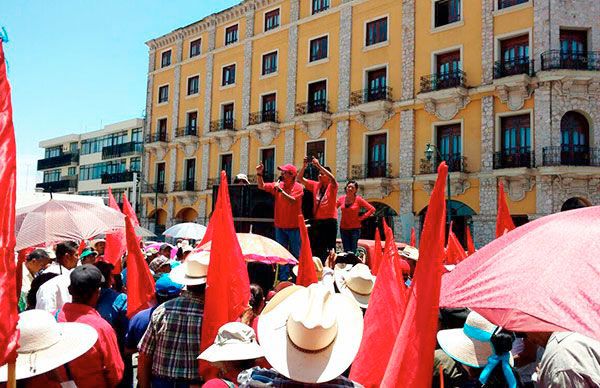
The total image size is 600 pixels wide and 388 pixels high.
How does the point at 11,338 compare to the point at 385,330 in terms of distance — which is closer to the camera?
the point at 11,338

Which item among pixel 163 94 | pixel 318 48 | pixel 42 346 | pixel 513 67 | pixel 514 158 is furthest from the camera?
pixel 163 94

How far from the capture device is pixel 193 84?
3284 centimetres

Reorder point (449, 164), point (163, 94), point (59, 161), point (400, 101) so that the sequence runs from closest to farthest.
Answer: point (449, 164) → point (400, 101) → point (163, 94) → point (59, 161)

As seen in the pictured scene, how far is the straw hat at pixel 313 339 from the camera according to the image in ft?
6.75

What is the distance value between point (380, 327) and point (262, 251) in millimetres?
2418

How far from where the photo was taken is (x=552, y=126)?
19.1 m

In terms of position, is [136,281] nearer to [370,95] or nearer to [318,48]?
[370,95]

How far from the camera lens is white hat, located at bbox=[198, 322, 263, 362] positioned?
263cm

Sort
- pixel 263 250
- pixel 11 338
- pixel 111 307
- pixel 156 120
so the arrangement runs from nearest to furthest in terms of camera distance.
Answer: pixel 11 338, pixel 111 307, pixel 263 250, pixel 156 120

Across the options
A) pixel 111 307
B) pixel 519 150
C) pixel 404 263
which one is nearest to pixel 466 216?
pixel 519 150

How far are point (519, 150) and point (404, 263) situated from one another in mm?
16025

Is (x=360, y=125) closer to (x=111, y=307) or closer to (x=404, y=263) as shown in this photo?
(x=404, y=263)

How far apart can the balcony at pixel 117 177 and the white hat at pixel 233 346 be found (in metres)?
39.5

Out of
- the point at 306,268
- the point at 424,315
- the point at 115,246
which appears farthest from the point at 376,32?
the point at 424,315
